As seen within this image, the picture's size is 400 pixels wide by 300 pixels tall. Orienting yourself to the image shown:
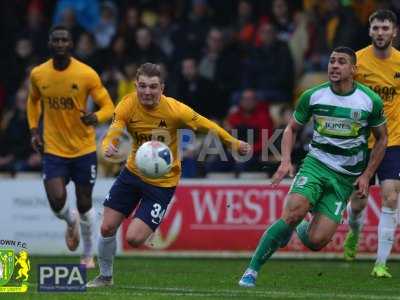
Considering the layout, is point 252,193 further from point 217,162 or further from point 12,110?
point 12,110

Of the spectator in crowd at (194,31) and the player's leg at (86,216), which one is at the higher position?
the spectator in crowd at (194,31)

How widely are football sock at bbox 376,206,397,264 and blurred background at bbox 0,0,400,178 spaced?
3.63 m

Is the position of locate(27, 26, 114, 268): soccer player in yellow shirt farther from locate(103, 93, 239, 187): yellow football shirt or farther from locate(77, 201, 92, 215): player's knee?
locate(103, 93, 239, 187): yellow football shirt

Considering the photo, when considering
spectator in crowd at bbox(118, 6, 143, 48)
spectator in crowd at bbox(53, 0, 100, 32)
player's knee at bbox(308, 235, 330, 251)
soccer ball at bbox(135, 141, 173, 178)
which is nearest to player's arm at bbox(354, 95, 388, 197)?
player's knee at bbox(308, 235, 330, 251)

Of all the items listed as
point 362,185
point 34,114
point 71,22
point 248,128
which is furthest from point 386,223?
point 71,22

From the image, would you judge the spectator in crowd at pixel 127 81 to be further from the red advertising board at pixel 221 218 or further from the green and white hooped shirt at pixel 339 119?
the green and white hooped shirt at pixel 339 119

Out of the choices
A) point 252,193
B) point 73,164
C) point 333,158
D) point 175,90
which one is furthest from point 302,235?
point 175,90

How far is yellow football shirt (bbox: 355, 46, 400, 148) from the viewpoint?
14.0m

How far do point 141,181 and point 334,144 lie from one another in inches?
73.8

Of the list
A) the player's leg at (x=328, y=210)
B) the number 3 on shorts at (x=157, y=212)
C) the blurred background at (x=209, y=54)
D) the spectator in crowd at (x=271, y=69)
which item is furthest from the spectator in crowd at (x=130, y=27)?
the player's leg at (x=328, y=210)

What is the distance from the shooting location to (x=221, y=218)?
17672 millimetres

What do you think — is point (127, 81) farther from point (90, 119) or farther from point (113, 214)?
point (113, 214)

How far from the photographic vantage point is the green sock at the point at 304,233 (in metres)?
12.3

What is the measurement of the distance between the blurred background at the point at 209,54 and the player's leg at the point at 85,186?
3012 mm
